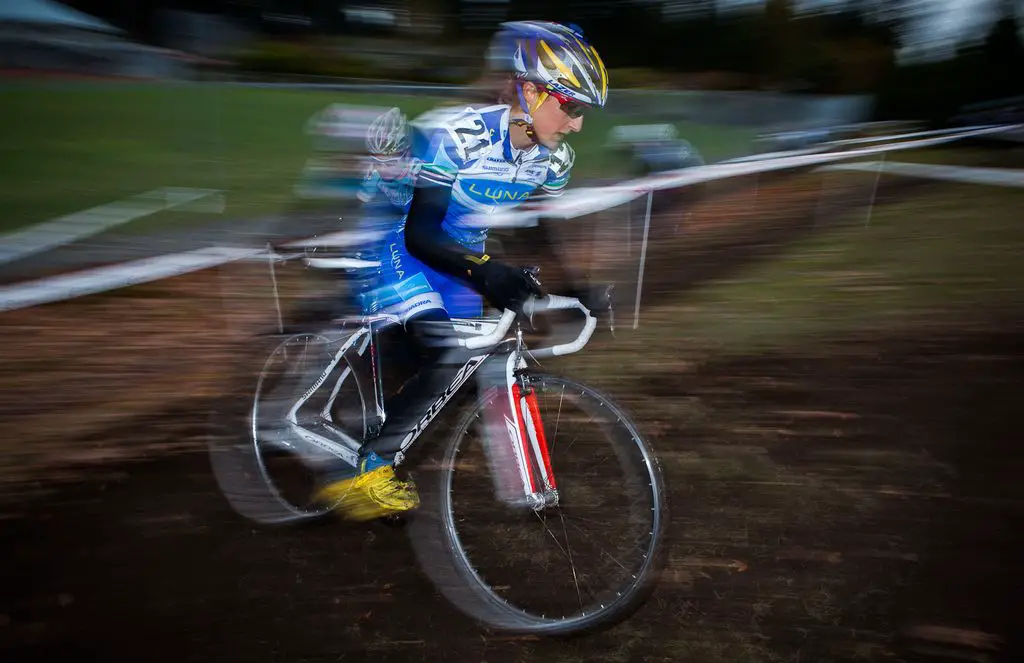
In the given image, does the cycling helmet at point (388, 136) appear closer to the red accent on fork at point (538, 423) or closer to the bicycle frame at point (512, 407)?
the bicycle frame at point (512, 407)

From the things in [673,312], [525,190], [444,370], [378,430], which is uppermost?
[525,190]

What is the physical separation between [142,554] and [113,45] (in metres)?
10.3

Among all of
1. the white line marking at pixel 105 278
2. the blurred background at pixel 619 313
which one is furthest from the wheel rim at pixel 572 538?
the white line marking at pixel 105 278

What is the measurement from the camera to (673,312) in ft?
19.3

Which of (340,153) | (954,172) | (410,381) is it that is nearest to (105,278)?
(340,153)

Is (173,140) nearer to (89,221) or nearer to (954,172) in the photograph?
(89,221)

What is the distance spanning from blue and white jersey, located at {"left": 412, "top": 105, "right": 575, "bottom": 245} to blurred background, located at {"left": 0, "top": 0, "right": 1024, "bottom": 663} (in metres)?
0.45

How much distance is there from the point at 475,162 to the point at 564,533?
4.81 feet

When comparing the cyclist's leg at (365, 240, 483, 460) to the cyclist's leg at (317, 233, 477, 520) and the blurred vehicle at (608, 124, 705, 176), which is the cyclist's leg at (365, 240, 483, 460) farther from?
the blurred vehicle at (608, 124, 705, 176)

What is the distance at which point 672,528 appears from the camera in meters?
3.25

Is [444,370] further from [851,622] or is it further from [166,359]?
[166,359]

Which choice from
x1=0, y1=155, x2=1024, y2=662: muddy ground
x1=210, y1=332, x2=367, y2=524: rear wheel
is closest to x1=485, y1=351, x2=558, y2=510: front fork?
x1=0, y1=155, x2=1024, y2=662: muddy ground

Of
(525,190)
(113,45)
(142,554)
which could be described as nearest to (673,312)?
(525,190)

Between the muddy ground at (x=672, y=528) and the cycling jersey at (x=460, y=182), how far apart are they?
1104 millimetres
